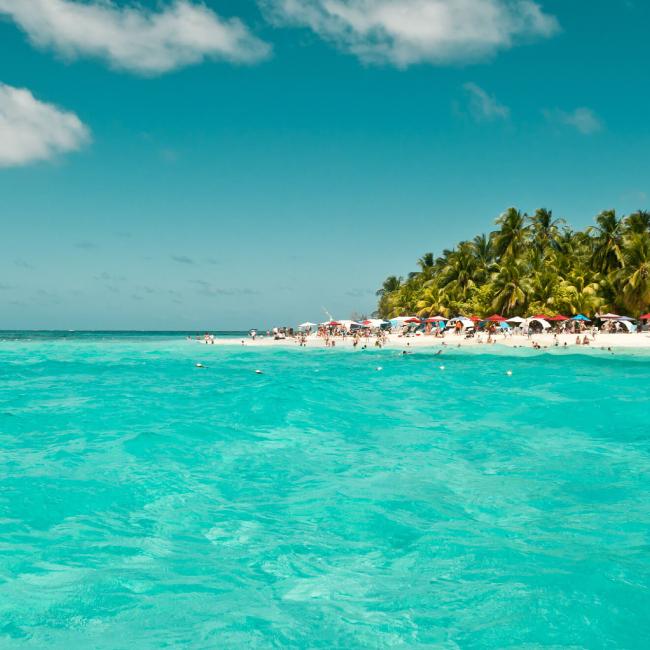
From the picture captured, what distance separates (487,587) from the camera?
613 cm

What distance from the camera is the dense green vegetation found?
2086 inches

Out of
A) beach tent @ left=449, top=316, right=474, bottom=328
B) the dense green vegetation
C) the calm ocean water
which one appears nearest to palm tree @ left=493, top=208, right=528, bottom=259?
the dense green vegetation

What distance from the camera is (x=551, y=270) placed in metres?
57.4

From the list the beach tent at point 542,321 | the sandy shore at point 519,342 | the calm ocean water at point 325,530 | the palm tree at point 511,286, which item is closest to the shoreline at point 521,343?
the sandy shore at point 519,342

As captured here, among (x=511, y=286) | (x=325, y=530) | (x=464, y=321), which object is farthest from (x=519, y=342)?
(x=325, y=530)

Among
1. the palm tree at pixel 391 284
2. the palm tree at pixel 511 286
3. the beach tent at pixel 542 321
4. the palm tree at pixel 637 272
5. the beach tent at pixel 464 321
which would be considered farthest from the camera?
the palm tree at pixel 391 284

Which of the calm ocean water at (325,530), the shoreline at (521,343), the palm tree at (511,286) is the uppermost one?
the palm tree at (511,286)

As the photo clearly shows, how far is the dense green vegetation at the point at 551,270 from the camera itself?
52981 millimetres

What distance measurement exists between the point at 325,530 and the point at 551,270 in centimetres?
5550

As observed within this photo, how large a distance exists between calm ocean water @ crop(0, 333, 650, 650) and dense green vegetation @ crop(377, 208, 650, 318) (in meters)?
39.8

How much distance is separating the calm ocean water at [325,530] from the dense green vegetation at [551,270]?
1566 inches

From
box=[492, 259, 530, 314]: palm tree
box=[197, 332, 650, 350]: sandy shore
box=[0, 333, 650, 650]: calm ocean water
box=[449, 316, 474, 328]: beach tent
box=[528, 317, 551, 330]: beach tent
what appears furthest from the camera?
box=[449, 316, 474, 328]: beach tent

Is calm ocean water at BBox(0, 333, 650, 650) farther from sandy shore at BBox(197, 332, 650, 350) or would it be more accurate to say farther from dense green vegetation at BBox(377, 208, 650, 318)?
dense green vegetation at BBox(377, 208, 650, 318)

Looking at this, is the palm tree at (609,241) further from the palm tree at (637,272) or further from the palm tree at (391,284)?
the palm tree at (391,284)
